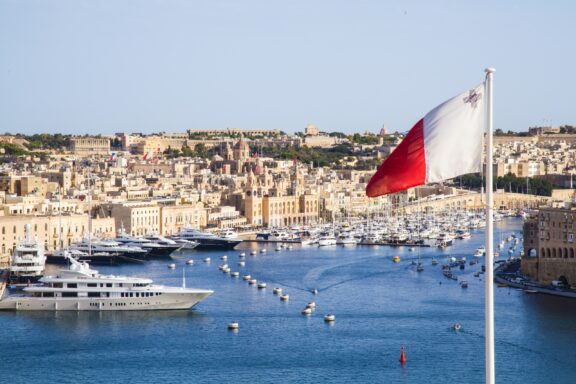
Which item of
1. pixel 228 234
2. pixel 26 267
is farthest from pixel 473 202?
pixel 26 267

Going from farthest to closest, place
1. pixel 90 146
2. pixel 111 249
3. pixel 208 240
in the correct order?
pixel 90 146 → pixel 208 240 → pixel 111 249

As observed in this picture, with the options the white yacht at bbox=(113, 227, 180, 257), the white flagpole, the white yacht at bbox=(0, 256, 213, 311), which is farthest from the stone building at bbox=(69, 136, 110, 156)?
the white flagpole

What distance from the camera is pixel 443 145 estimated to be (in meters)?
4.90

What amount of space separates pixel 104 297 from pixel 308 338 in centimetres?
406

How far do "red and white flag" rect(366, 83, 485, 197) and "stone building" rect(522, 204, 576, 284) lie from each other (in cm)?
1623

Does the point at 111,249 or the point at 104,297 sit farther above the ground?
the point at 111,249

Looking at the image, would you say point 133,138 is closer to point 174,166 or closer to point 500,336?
point 174,166

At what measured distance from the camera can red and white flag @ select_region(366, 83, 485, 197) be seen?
4.89 metres

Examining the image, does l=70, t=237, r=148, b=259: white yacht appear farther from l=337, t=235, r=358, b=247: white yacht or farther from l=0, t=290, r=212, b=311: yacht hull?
l=0, t=290, r=212, b=311: yacht hull

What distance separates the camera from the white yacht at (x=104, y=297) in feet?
64.1

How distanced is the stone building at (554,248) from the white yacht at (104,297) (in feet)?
19.3

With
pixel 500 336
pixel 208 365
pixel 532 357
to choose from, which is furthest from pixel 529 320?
pixel 208 365

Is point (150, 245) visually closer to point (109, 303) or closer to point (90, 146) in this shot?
point (109, 303)

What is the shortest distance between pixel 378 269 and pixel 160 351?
1037 cm
